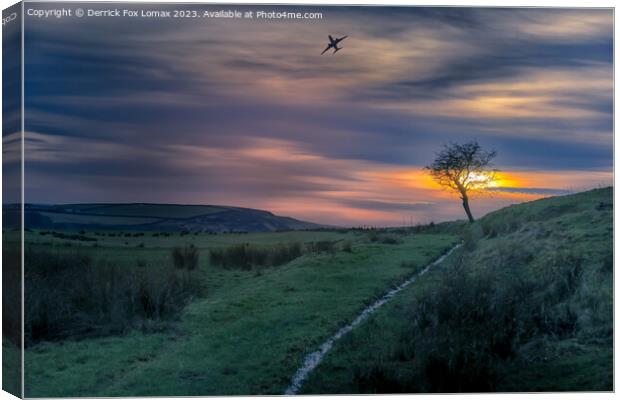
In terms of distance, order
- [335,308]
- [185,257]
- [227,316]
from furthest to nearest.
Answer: [335,308] < [185,257] < [227,316]

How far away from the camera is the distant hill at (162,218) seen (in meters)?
16.4

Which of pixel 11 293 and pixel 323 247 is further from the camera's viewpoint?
pixel 323 247

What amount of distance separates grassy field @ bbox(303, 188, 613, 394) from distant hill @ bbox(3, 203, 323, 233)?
7.91ft

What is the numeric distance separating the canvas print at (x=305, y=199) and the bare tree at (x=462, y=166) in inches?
1.5

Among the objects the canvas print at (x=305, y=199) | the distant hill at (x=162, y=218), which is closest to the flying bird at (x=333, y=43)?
the canvas print at (x=305, y=199)

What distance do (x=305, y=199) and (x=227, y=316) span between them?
2357 millimetres

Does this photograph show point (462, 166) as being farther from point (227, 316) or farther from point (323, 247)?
point (227, 316)

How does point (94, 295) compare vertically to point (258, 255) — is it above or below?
below

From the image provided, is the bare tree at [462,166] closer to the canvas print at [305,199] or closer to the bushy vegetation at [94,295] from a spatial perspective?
the canvas print at [305,199]

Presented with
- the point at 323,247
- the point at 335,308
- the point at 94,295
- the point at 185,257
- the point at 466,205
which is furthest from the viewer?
the point at 466,205

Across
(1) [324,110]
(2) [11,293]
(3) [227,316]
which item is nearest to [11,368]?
(2) [11,293]

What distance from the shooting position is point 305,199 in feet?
56.8

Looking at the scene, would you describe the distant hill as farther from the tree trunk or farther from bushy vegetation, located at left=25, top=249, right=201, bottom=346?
the tree trunk

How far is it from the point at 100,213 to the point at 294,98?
3676 mm
